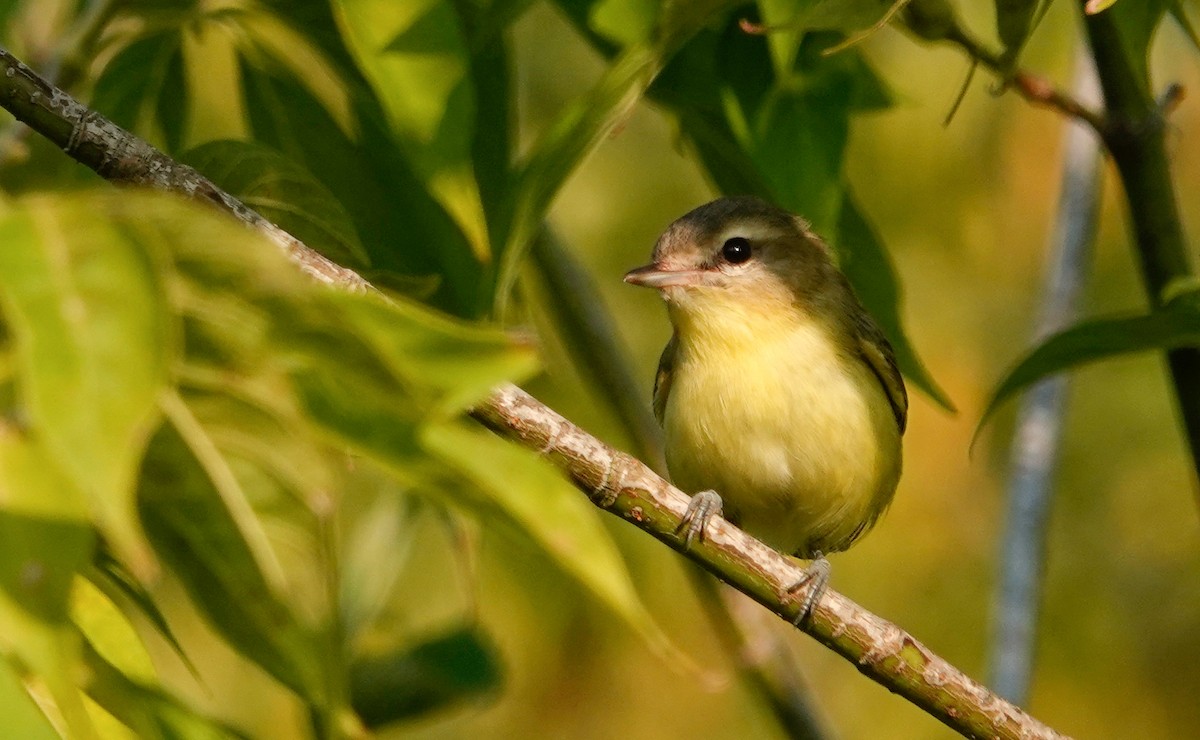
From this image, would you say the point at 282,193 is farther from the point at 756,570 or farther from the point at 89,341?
the point at 89,341

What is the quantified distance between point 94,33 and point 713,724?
4128 mm

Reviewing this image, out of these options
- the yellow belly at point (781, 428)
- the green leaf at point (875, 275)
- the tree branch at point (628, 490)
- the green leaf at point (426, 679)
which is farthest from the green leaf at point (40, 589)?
the yellow belly at point (781, 428)

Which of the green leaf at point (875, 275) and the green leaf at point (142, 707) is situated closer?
the green leaf at point (142, 707)

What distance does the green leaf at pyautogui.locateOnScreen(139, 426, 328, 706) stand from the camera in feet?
6.22

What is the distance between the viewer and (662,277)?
4.38 m

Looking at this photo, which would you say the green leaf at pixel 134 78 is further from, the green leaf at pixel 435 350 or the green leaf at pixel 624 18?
the green leaf at pixel 435 350

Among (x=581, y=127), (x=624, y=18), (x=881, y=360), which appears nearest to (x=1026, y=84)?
(x=624, y=18)

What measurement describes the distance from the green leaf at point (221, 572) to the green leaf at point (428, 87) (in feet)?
1.90

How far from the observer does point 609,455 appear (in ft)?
7.11

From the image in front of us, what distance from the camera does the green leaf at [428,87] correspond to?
7.23 ft

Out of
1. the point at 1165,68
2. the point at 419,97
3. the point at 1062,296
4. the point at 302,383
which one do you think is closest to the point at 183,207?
the point at 302,383

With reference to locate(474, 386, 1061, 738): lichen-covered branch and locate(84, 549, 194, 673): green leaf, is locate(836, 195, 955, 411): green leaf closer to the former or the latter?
locate(474, 386, 1061, 738): lichen-covered branch

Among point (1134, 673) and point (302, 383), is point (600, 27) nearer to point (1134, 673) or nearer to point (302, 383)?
point (302, 383)

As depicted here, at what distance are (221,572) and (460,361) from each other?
78cm
